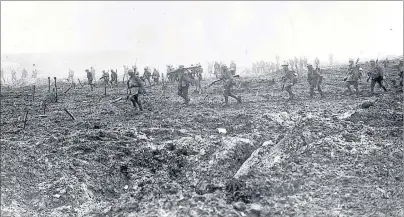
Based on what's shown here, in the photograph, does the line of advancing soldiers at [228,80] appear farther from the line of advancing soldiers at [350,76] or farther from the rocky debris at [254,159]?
the rocky debris at [254,159]

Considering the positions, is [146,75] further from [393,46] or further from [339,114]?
[393,46]

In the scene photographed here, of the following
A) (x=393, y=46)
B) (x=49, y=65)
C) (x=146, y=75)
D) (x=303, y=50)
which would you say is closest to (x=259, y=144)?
(x=146, y=75)

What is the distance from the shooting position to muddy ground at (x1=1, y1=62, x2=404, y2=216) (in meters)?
5.48

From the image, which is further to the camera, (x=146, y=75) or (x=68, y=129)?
(x=146, y=75)

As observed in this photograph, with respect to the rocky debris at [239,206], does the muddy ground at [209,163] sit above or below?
above

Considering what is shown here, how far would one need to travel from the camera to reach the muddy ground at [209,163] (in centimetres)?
548

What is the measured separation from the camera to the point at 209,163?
703 centimetres

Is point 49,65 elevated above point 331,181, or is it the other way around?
point 49,65

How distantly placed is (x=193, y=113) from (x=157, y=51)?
90641mm

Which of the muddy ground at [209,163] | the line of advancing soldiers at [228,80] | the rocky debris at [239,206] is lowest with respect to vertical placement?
the rocky debris at [239,206]

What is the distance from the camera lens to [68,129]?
29.8ft

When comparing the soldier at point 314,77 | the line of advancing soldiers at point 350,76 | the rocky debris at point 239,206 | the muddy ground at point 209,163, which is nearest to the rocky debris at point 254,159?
the muddy ground at point 209,163

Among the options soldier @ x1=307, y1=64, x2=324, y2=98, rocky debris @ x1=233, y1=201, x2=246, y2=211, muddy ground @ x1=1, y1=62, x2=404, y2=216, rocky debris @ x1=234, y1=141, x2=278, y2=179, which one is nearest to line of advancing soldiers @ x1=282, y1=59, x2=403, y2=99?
soldier @ x1=307, y1=64, x2=324, y2=98

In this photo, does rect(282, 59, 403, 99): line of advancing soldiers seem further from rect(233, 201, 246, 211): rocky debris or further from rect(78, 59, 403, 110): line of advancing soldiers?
rect(233, 201, 246, 211): rocky debris
